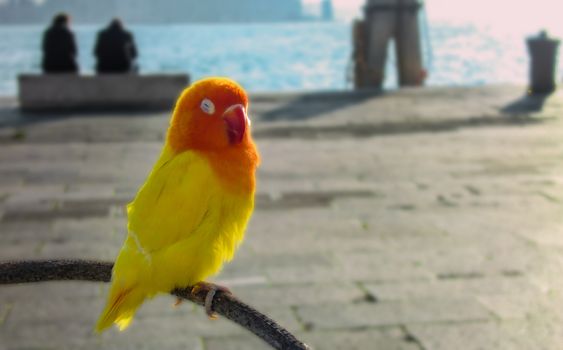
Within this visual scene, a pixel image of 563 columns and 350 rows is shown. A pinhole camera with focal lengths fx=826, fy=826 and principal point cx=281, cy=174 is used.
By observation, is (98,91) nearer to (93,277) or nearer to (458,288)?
(458,288)

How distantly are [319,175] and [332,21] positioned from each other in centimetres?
14617

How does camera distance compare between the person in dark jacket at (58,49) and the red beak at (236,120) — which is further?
the person in dark jacket at (58,49)

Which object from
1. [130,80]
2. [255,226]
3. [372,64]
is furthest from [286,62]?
[255,226]

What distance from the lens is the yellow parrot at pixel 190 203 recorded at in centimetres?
193

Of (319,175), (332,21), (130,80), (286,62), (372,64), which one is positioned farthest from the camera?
(332,21)

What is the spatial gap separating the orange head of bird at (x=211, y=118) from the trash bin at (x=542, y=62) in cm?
1486

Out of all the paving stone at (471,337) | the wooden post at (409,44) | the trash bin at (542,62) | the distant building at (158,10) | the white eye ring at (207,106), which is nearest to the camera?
the white eye ring at (207,106)

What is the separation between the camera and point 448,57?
141 ft

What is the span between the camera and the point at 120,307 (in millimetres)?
1962

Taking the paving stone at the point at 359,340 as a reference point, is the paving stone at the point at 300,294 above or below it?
above

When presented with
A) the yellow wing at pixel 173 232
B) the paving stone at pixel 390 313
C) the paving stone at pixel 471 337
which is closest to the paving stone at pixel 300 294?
the paving stone at pixel 390 313

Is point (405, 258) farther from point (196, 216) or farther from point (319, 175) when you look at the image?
point (196, 216)

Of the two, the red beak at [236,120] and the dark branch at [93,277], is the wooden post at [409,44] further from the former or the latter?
the dark branch at [93,277]

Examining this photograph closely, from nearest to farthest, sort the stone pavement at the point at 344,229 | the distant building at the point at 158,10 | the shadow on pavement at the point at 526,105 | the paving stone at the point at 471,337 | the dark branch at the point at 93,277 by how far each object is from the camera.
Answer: the dark branch at the point at 93,277
the paving stone at the point at 471,337
the stone pavement at the point at 344,229
the shadow on pavement at the point at 526,105
the distant building at the point at 158,10
